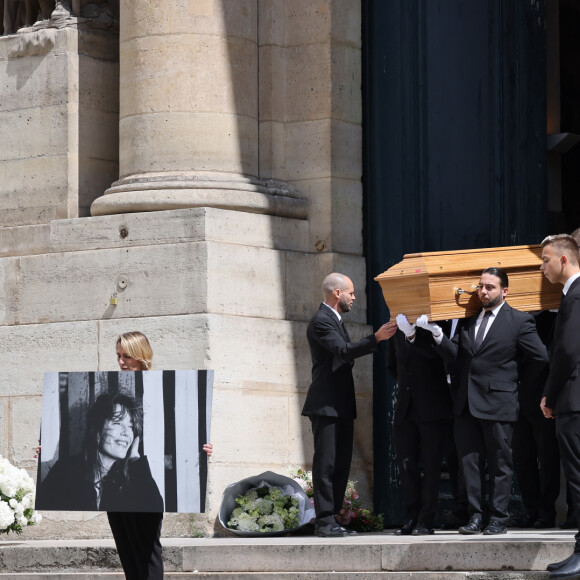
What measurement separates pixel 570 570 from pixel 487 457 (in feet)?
6.94

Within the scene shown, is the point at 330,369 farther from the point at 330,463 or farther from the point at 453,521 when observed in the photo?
the point at 453,521

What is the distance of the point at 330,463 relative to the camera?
10320mm

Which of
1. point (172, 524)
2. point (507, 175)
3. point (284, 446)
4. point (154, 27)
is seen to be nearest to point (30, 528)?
point (172, 524)

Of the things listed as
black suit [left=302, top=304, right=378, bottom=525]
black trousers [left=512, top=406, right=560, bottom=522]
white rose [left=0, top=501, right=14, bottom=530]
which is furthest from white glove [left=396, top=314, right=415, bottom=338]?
white rose [left=0, top=501, right=14, bottom=530]

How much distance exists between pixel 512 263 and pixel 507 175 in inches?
98.4

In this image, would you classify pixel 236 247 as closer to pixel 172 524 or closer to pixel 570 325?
pixel 172 524

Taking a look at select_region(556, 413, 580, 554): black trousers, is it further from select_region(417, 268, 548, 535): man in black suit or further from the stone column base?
the stone column base

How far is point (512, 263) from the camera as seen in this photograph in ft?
33.4

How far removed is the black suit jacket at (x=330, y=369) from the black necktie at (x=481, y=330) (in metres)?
0.76

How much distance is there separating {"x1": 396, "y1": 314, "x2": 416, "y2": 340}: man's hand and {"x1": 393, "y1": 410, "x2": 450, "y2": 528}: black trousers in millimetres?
573

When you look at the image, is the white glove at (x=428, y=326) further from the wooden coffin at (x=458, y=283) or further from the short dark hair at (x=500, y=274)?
the short dark hair at (x=500, y=274)

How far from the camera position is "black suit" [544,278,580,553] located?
7.96 metres

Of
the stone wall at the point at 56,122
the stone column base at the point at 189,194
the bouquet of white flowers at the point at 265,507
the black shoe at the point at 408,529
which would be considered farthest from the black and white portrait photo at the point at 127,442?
→ the stone wall at the point at 56,122

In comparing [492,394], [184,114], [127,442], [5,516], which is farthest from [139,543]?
[184,114]
